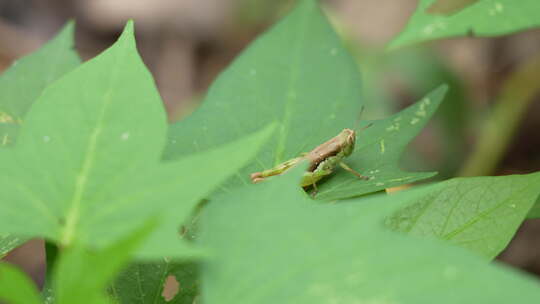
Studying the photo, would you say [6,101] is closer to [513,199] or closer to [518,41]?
[513,199]

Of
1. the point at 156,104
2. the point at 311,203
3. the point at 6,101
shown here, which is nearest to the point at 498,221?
the point at 311,203

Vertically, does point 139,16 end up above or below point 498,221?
above

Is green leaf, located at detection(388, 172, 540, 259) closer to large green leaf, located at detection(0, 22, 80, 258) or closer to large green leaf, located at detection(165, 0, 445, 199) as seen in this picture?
large green leaf, located at detection(165, 0, 445, 199)

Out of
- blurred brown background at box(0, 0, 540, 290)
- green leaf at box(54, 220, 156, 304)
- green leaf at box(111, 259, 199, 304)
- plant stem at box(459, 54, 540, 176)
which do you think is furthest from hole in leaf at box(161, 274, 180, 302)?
plant stem at box(459, 54, 540, 176)

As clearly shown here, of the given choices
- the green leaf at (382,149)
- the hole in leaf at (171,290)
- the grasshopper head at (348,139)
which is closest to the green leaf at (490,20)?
the green leaf at (382,149)

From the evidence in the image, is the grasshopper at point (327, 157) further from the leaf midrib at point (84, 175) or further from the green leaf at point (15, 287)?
the green leaf at point (15, 287)
